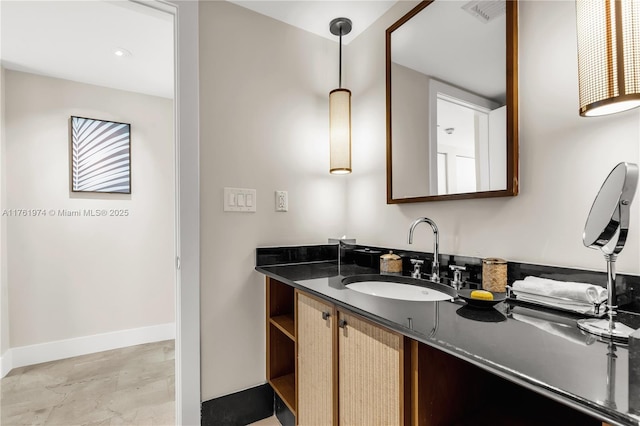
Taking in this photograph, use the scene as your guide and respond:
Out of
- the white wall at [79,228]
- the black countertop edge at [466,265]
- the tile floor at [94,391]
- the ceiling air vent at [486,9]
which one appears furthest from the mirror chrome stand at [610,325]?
the white wall at [79,228]

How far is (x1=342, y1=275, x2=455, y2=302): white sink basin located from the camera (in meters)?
1.25

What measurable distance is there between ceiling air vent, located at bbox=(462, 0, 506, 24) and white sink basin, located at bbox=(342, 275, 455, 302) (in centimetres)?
105

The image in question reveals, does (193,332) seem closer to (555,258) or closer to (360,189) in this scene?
(360,189)

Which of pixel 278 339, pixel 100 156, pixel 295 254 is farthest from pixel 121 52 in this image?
pixel 278 339

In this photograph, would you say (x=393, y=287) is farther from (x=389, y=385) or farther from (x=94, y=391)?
(x=94, y=391)

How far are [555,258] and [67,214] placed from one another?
3200 mm

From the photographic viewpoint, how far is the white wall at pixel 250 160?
5.15 ft

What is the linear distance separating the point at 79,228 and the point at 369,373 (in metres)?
2.72

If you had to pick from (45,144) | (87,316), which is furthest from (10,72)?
(87,316)

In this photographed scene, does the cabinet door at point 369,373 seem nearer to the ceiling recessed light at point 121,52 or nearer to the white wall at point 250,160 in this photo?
the white wall at point 250,160

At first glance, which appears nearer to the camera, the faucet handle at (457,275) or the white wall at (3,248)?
the faucet handle at (457,275)

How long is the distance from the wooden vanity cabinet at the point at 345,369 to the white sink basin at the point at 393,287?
0.22 metres

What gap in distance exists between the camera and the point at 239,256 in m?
1.64

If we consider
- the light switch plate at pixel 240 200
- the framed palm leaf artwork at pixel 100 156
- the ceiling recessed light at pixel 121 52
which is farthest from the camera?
the framed palm leaf artwork at pixel 100 156
